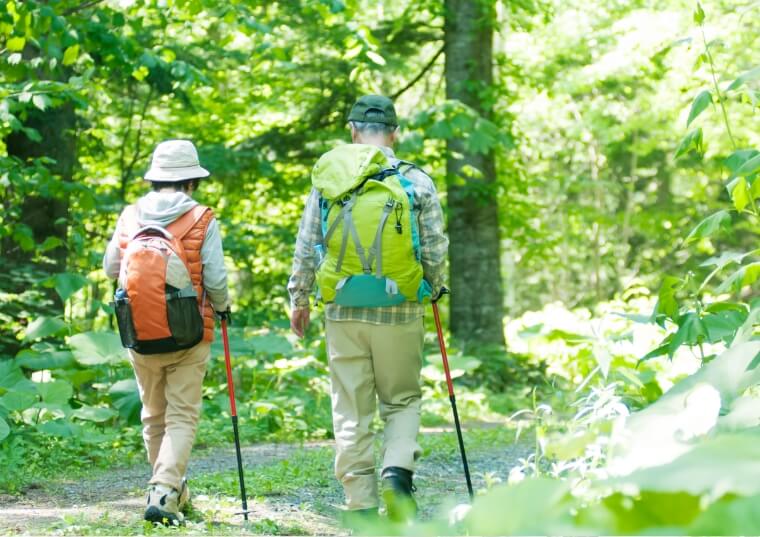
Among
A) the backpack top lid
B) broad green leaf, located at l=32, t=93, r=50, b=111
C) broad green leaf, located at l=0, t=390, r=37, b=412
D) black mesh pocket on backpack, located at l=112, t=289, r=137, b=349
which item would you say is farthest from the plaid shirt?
broad green leaf, located at l=0, t=390, r=37, b=412

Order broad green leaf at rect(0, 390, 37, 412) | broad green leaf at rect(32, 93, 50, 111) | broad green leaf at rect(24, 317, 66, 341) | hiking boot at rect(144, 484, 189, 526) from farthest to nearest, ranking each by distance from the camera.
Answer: broad green leaf at rect(24, 317, 66, 341) < broad green leaf at rect(0, 390, 37, 412) < broad green leaf at rect(32, 93, 50, 111) < hiking boot at rect(144, 484, 189, 526)

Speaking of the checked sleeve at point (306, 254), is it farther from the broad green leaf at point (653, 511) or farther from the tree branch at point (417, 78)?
the tree branch at point (417, 78)

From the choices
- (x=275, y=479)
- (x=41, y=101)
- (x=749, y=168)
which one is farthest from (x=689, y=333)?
(x=41, y=101)

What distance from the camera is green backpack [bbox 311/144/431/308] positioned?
14.4 feet

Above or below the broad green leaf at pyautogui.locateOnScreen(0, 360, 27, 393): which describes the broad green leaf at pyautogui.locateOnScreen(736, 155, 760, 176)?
above

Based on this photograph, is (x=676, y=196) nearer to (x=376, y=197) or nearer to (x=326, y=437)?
(x=326, y=437)

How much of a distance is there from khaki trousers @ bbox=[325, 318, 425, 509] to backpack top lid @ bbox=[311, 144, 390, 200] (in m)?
0.64

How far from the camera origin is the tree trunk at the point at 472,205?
11555 mm

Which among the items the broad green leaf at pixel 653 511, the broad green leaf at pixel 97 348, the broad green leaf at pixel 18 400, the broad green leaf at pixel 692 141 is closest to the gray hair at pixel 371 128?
the broad green leaf at pixel 692 141

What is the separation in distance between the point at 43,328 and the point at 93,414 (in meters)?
1.11

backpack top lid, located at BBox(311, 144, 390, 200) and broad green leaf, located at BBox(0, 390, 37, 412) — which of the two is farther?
broad green leaf, located at BBox(0, 390, 37, 412)

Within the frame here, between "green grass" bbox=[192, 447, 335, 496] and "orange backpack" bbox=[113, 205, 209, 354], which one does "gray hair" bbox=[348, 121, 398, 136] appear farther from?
"green grass" bbox=[192, 447, 335, 496]

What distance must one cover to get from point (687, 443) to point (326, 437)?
23.5 feet

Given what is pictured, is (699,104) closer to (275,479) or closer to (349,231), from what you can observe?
(349,231)
